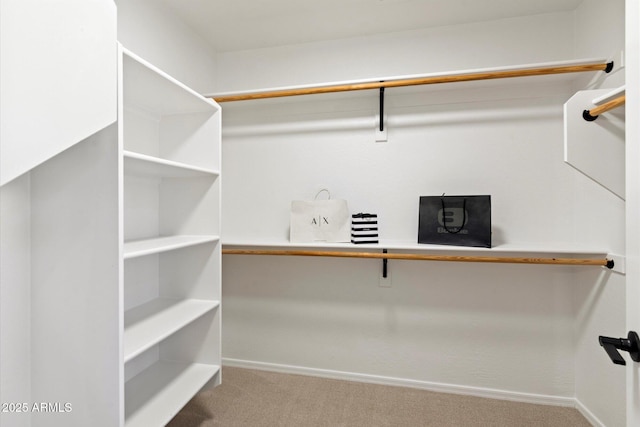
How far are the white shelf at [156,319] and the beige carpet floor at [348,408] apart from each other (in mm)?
638

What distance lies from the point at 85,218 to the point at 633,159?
1.51 meters

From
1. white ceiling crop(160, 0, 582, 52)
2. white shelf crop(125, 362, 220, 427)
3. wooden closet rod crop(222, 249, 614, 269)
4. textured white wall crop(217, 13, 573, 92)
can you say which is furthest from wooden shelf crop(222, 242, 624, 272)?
white ceiling crop(160, 0, 582, 52)

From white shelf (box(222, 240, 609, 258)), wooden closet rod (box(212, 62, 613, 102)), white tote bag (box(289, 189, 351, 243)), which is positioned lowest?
white shelf (box(222, 240, 609, 258))

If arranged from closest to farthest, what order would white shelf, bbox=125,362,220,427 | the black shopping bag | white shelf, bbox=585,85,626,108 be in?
white shelf, bbox=585,85,626,108 < white shelf, bbox=125,362,220,427 < the black shopping bag

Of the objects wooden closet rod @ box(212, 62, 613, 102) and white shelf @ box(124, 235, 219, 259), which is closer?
white shelf @ box(124, 235, 219, 259)

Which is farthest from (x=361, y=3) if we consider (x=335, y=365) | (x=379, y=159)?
(x=335, y=365)

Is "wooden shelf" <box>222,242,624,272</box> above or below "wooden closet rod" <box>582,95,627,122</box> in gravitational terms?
below

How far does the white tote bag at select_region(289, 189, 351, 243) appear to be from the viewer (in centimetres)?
194

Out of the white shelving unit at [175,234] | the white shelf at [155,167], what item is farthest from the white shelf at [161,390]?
the white shelf at [155,167]

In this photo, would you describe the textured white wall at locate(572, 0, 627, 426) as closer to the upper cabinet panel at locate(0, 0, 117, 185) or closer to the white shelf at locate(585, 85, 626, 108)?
the white shelf at locate(585, 85, 626, 108)

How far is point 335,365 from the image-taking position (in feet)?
7.09

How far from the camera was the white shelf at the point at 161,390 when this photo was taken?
4.09 feet

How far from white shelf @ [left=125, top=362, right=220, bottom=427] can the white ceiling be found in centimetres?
203

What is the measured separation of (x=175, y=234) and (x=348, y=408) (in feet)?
4.59
